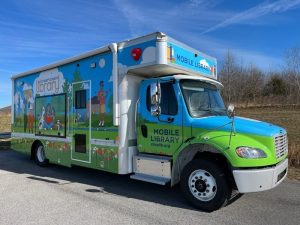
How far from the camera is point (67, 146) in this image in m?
9.23

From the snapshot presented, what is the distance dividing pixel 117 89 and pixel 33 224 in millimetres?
3304

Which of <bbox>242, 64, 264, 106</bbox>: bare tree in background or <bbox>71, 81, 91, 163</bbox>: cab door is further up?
<bbox>242, 64, 264, 106</bbox>: bare tree in background

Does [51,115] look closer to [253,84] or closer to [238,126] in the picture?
[238,126]

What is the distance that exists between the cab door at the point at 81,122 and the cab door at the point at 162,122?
1690 mm

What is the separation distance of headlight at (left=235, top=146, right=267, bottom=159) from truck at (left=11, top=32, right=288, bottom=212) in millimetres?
16

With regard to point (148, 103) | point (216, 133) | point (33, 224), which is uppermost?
point (148, 103)

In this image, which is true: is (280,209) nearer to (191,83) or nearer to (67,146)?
(191,83)

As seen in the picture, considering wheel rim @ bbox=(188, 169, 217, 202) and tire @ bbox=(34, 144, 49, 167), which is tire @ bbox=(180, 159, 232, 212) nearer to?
wheel rim @ bbox=(188, 169, 217, 202)

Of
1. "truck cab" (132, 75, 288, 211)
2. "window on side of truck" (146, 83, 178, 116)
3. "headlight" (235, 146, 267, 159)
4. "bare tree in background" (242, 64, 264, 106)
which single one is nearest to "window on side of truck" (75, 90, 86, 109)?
"truck cab" (132, 75, 288, 211)

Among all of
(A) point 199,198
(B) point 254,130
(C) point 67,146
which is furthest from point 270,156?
(C) point 67,146

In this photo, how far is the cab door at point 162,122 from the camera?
671 centimetres

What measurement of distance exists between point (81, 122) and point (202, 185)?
3.87m

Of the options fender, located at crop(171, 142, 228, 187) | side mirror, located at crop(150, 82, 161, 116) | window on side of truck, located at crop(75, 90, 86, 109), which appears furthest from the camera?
window on side of truck, located at crop(75, 90, 86, 109)

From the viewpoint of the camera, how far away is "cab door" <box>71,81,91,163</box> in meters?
8.50
